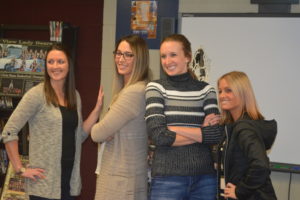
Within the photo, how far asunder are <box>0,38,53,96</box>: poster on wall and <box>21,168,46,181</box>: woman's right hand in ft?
4.72

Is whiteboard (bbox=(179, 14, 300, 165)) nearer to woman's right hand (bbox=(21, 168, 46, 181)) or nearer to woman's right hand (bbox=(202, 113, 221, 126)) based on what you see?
woman's right hand (bbox=(202, 113, 221, 126))

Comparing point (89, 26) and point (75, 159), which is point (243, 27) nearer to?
point (89, 26)

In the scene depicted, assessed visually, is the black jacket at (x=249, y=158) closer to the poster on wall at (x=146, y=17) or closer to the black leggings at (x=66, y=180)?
the black leggings at (x=66, y=180)

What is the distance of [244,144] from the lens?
75.3 inches

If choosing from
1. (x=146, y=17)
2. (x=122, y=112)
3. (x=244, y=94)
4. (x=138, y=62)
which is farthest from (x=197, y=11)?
(x=122, y=112)

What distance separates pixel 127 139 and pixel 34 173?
2.14 feet

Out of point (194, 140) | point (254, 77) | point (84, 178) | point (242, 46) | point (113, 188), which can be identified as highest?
point (242, 46)

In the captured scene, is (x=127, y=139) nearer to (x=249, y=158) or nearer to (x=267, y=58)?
(x=249, y=158)

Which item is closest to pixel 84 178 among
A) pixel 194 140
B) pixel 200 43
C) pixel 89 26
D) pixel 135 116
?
pixel 89 26

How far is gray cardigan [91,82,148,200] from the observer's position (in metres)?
2.09

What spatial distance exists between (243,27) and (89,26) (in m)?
1.70

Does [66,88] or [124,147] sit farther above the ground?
[66,88]

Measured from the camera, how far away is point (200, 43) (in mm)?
3521

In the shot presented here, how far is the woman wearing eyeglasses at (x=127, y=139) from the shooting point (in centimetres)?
209
